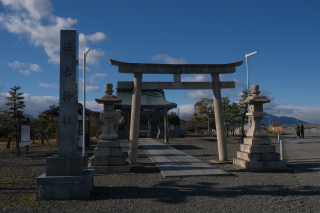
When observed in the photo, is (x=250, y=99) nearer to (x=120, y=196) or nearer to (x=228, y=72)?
(x=228, y=72)

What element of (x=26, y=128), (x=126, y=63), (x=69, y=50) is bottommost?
(x=26, y=128)

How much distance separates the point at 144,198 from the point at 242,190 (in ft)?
7.70

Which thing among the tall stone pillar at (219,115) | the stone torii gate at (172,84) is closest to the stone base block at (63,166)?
the stone torii gate at (172,84)

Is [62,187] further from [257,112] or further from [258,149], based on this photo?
[257,112]

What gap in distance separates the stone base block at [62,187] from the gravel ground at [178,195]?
152mm

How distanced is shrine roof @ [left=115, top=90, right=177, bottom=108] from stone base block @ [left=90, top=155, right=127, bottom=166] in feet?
46.6

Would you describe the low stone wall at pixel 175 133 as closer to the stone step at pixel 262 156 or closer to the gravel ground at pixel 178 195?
the stone step at pixel 262 156

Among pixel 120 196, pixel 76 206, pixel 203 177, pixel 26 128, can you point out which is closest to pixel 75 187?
pixel 76 206

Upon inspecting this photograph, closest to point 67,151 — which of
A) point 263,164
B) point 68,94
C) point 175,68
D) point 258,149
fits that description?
point 68,94

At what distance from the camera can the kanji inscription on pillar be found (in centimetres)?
486

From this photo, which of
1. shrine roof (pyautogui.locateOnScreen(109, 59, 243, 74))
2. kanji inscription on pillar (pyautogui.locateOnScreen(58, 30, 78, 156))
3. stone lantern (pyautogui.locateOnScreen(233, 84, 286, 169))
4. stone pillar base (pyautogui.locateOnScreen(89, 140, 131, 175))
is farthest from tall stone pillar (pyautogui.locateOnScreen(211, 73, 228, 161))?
kanji inscription on pillar (pyautogui.locateOnScreen(58, 30, 78, 156))

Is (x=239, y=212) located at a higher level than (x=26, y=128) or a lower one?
lower

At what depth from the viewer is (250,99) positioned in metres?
7.97

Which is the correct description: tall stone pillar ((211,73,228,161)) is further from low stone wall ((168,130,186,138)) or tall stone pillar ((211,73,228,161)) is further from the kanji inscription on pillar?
low stone wall ((168,130,186,138))
